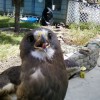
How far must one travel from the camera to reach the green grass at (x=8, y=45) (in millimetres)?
7340

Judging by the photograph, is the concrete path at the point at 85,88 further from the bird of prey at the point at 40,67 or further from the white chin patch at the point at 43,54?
the white chin patch at the point at 43,54

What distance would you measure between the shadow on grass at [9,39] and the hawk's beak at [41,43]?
5943 mm

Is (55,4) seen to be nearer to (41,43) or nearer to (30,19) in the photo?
(30,19)

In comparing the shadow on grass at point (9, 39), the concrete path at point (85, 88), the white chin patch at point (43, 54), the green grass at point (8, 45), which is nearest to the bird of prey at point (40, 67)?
the white chin patch at point (43, 54)

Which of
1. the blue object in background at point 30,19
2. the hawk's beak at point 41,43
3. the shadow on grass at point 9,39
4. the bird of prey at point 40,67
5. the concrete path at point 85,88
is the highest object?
the hawk's beak at point 41,43

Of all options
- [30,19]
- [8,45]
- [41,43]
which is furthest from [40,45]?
[30,19]

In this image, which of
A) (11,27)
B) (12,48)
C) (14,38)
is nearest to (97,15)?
(11,27)

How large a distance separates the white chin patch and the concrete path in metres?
2.69

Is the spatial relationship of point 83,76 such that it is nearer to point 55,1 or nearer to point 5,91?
point 5,91

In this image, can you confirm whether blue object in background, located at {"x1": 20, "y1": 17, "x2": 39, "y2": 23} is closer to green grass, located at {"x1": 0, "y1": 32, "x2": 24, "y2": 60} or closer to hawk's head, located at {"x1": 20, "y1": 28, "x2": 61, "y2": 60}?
green grass, located at {"x1": 0, "y1": 32, "x2": 24, "y2": 60}

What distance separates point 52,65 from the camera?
2.97 metres

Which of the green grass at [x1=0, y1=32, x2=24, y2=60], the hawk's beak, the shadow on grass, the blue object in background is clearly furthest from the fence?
the hawk's beak

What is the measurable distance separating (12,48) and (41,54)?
16.7 ft

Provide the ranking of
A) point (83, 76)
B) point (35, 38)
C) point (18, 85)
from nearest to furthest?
point (35, 38)
point (18, 85)
point (83, 76)
